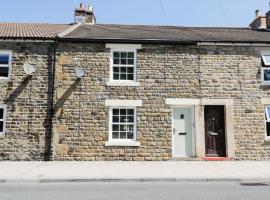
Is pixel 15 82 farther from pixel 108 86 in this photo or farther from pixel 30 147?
pixel 108 86

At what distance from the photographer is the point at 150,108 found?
14.0 m

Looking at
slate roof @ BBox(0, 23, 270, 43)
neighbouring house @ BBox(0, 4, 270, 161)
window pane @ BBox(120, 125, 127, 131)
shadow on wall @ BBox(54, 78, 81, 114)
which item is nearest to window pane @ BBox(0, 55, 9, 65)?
neighbouring house @ BBox(0, 4, 270, 161)

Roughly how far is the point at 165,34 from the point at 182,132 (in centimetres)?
541

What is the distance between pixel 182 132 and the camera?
14.3 meters

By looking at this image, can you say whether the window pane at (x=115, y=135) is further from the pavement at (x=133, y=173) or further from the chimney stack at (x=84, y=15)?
the chimney stack at (x=84, y=15)

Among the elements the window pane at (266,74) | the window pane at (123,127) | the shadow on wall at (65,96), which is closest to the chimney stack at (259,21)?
the window pane at (266,74)

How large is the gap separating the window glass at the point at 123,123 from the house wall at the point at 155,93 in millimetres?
385

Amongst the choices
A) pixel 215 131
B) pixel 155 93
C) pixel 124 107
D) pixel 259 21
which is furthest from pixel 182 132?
pixel 259 21

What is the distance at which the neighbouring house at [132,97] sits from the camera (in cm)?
1359

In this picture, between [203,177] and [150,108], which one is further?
[150,108]

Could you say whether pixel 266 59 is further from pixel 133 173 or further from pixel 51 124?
pixel 51 124

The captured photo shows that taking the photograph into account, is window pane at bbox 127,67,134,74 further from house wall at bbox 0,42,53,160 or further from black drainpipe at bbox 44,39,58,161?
house wall at bbox 0,42,53,160

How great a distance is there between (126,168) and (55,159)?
13.0 ft

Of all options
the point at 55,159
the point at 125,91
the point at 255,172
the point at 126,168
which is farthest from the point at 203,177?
the point at 55,159
